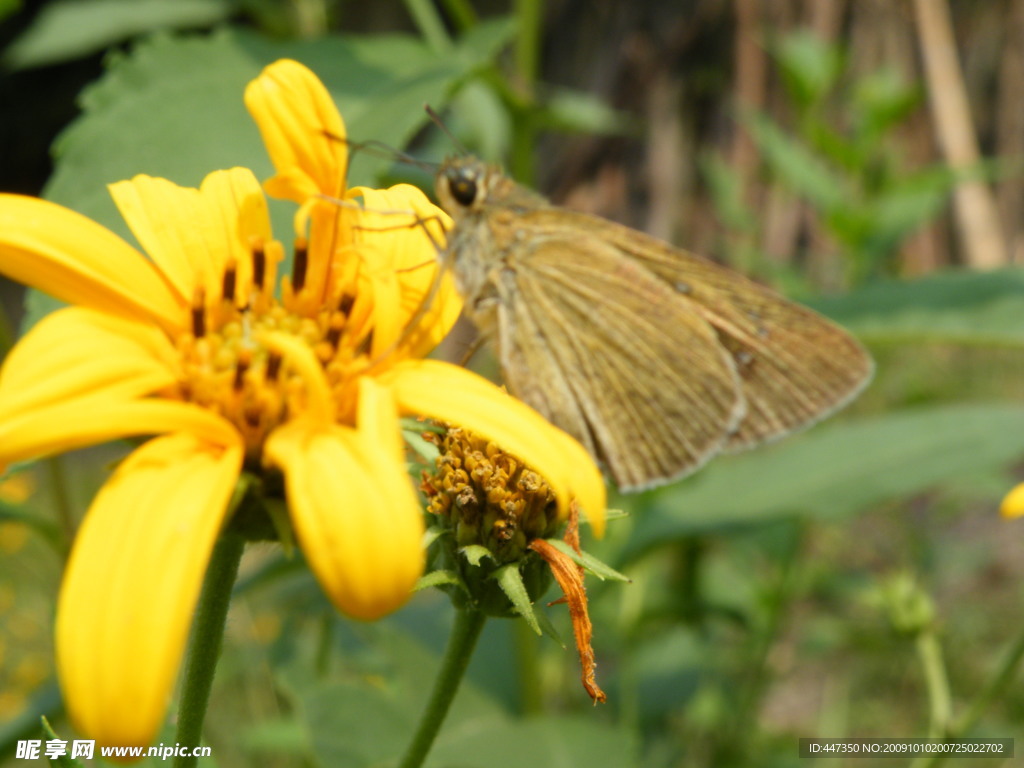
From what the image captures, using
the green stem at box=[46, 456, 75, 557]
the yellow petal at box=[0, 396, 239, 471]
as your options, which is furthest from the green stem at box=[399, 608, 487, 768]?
the green stem at box=[46, 456, 75, 557]

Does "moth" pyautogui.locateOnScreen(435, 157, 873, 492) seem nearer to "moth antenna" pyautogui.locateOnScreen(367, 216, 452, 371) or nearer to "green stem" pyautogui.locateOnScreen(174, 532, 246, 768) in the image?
"moth antenna" pyautogui.locateOnScreen(367, 216, 452, 371)

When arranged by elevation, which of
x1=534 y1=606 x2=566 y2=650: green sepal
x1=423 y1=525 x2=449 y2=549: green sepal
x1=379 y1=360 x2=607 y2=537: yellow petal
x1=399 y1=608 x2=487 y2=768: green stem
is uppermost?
x1=379 y1=360 x2=607 y2=537: yellow petal

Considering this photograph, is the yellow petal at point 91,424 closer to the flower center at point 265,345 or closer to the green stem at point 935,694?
the flower center at point 265,345

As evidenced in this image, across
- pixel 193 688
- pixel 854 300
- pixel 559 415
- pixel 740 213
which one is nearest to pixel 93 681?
pixel 193 688

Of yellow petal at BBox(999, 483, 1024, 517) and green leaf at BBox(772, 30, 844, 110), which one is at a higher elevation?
green leaf at BBox(772, 30, 844, 110)

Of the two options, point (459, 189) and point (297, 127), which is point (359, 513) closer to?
point (297, 127)

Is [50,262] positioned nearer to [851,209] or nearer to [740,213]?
[851,209]

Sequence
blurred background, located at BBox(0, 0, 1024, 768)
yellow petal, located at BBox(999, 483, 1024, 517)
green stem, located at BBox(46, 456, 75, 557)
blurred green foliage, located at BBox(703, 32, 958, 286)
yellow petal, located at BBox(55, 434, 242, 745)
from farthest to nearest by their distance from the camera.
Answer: blurred green foliage, located at BBox(703, 32, 958, 286), blurred background, located at BBox(0, 0, 1024, 768), green stem, located at BBox(46, 456, 75, 557), yellow petal, located at BBox(999, 483, 1024, 517), yellow petal, located at BBox(55, 434, 242, 745)

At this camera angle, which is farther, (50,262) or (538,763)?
(538,763)
